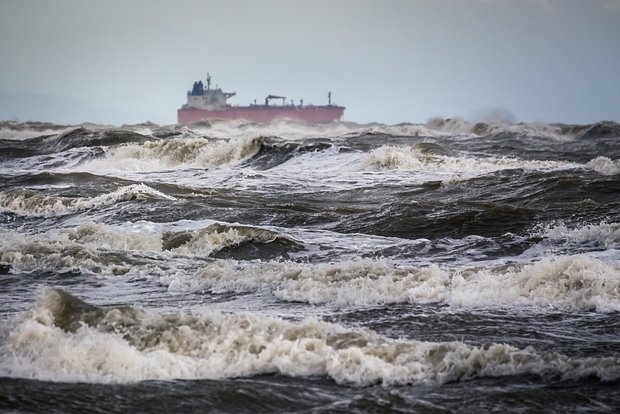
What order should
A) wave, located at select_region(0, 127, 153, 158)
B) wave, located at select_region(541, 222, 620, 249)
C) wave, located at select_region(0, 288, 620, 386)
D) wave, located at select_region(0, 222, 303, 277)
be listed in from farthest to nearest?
wave, located at select_region(0, 127, 153, 158), wave, located at select_region(541, 222, 620, 249), wave, located at select_region(0, 222, 303, 277), wave, located at select_region(0, 288, 620, 386)

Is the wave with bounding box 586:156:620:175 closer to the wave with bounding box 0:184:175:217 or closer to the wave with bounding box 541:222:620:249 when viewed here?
the wave with bounding box 541:222:620:249

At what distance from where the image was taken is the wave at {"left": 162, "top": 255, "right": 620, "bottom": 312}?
8.14 metres

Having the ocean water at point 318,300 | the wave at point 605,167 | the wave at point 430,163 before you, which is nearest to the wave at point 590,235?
the ocean water at point 318,300

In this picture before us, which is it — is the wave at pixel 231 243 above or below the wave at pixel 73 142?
below

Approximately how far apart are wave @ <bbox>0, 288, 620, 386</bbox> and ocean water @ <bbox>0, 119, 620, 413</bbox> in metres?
0.02

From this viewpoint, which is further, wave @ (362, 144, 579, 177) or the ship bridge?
the ship bridge

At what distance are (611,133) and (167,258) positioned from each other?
37.8 m

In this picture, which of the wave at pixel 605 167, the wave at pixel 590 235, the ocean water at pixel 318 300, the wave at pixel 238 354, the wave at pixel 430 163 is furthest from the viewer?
the wave at pixel 430 163

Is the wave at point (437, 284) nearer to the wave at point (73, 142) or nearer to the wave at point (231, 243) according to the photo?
the wave at point (231, 243)

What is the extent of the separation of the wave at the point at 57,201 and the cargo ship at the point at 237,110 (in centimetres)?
7787

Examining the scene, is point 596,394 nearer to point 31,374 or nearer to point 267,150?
point 31,374

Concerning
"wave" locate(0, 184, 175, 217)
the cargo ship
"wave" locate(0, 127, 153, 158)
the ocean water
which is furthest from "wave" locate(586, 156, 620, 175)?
the cargo ship

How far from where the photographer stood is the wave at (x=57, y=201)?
1683cm

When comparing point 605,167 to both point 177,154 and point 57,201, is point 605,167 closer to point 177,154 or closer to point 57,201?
point 57,201
